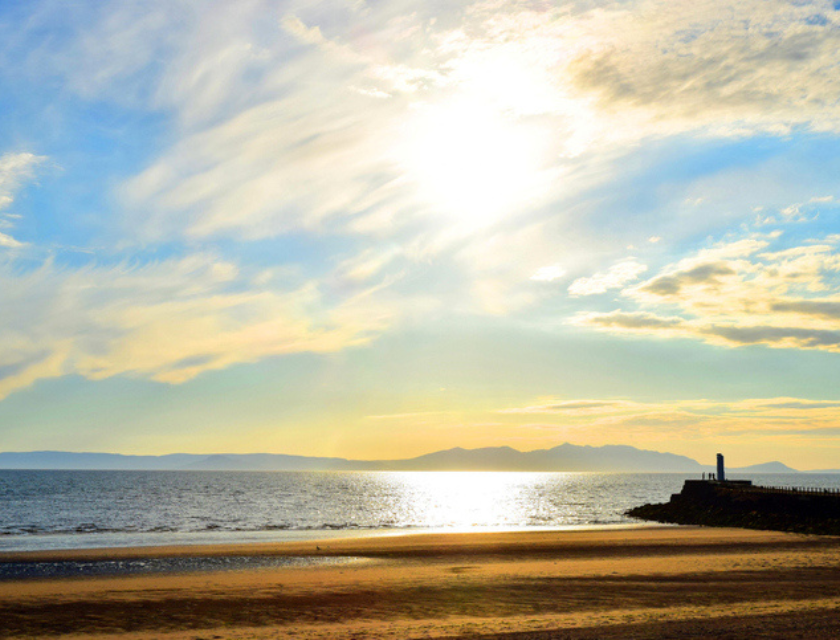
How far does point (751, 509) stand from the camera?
63156mm

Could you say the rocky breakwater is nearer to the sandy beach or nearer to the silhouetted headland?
the silhouetted headland

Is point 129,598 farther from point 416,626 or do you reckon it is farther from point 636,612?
point 636,612

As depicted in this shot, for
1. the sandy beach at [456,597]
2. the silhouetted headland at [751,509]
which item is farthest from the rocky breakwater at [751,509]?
the sandy beach at [456,597]

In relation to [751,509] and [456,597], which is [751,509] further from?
[456,597]

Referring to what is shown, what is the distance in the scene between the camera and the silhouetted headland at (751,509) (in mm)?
53188

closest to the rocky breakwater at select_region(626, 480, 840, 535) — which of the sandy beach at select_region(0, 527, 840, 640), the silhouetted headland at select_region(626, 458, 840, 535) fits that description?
the silhouetted headland at select_region(626, 458, 840, 535)

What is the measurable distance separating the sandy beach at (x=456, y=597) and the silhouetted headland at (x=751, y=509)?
1564 centimetres

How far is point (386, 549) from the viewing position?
42594mm

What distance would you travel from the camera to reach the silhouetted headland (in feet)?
174

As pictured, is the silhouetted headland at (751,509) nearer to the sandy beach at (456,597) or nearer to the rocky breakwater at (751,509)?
the rocky breakwater at (751,509)

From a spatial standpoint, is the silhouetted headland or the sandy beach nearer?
the sandy beach

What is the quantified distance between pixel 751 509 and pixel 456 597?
167 ft

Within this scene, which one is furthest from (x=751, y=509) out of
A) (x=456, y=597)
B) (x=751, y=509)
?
(x=456, y=597)

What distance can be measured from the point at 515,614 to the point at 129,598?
574 inches
